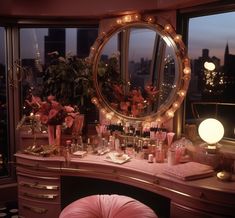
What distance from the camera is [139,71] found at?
10.6 feet

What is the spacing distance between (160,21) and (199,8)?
359mm

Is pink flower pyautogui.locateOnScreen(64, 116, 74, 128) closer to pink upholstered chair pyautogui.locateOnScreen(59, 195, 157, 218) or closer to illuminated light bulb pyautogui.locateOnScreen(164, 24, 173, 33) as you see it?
pink upholstered chair pyautogui.locateOnScreen(59, 195, 157, 218)

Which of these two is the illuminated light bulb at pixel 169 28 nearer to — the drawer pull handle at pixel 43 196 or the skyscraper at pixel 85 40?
the skyscraper at pixel 85 40

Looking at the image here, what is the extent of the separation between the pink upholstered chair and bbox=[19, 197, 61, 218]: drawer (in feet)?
2.64

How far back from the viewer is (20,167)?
3121 mm

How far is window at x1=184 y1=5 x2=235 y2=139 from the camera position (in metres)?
2.86

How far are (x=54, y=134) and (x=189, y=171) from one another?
1367 mm

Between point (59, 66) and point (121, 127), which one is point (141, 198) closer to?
→ point (121, 127)

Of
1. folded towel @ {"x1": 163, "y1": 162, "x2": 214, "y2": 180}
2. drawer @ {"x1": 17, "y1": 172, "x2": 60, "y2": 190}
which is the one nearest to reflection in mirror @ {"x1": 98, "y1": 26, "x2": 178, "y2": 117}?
folded towel @ {"x1": 163, "y1": 162, "x2": 214, "y2": 180}

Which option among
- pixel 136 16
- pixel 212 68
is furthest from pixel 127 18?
pixel 212 68

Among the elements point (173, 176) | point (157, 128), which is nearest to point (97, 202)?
point (173, 176)

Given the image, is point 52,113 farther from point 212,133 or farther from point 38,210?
point 212,133

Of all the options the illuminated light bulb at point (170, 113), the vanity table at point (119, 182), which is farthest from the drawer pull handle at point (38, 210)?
the illuminated light bulb at point (170, 113)

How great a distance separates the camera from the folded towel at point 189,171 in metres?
2.36
